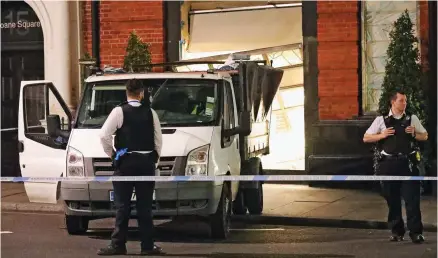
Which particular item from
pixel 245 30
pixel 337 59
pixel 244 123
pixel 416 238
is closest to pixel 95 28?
pixel 245 30

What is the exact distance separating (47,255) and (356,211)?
5.04 metres

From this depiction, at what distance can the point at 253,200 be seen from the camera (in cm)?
1212

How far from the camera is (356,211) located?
40.6ft

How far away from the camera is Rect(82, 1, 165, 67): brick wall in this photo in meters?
16.1

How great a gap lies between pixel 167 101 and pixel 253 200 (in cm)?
242

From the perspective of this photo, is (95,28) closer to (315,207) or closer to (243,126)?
(315,207)

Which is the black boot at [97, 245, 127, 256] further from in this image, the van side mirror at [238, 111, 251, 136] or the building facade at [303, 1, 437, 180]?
the building facade at [303, 1, 437, 180]

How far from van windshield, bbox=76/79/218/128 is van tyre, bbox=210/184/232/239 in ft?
2.94

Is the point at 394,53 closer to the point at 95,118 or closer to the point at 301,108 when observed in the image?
the point at 301,108

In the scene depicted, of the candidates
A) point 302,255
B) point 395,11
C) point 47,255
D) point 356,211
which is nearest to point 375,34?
point 395,11

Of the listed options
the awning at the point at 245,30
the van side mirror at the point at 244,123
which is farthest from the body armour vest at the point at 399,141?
the awning at the point at 245,30

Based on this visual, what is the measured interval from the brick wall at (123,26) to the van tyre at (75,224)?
241 inches

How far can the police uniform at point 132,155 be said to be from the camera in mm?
8758

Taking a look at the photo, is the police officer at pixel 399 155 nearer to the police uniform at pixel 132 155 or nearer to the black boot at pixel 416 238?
the black boot at pixel 416 238
